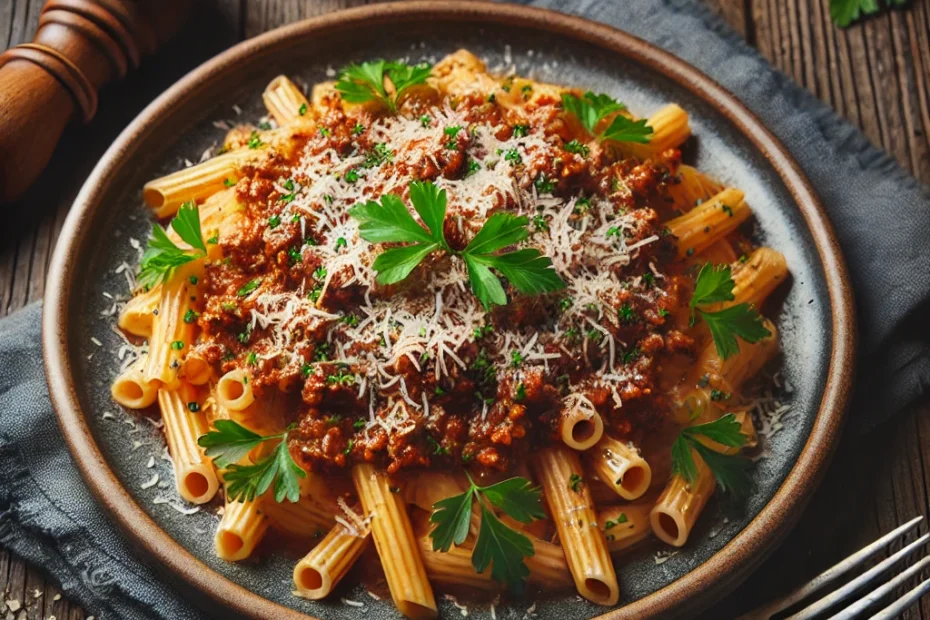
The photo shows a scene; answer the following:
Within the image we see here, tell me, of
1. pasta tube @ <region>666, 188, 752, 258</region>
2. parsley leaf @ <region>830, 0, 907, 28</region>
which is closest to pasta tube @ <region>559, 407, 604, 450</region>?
pasta tube @ <region>666, 188, 752, 258</region>

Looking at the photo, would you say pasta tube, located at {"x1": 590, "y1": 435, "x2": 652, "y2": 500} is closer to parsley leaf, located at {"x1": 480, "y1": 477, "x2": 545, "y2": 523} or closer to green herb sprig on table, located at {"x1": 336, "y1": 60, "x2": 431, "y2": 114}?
parsley leaf, located at {"x1": 480, "y1": 477, "x2": 545, "y2": 523}

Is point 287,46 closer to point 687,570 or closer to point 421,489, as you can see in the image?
point 421,489

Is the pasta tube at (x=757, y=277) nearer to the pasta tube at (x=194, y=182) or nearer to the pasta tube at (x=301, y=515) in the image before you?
the pasta tube at (x=301, y=515)

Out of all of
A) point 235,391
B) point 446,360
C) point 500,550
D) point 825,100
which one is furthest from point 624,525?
point 825,100

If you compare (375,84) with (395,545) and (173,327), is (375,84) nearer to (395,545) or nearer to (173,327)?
(173,327)

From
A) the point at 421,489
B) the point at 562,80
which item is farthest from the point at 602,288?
the point at 562,80
